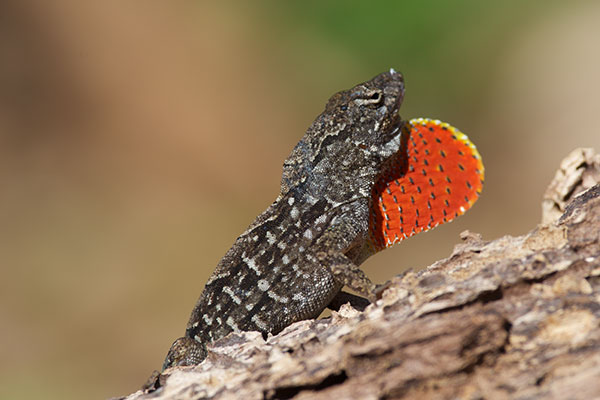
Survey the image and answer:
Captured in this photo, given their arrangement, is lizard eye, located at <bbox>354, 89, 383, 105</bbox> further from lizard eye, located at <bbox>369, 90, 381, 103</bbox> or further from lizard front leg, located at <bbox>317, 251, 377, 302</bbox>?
lizard front leg, located at <bbox>317, 251, 377, 302</bbox>

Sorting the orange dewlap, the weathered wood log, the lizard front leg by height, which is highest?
the orange dewlap

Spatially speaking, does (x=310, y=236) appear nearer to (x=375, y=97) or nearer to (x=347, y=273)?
(x=347, y=273)

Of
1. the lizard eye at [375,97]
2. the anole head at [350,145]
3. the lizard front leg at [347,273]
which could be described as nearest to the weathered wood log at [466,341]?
the lizard front leg at [347,273]

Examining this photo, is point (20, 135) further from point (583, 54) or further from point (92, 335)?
point (583, 54)

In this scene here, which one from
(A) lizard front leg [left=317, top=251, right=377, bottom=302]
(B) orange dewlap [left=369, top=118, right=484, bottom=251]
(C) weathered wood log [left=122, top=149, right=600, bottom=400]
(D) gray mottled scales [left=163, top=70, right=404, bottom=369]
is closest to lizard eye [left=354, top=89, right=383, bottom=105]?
(D) gray mottled scales [left=163, top=70, right=404, bottom=369]

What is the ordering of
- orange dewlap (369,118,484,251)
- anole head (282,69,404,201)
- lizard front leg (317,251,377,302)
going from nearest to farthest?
lizard front leg (317,251,377,302) < orange dewlap (369,118,484,251) < anole head (282,69,404,201)

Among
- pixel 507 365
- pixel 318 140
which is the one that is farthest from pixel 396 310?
pixel 318 140
